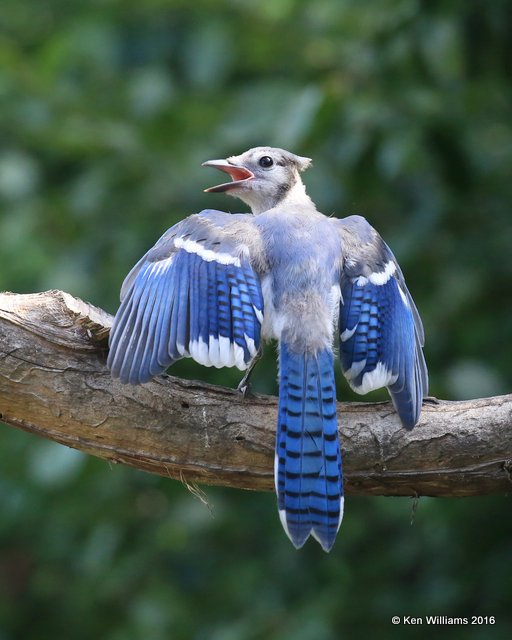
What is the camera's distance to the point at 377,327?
368cm

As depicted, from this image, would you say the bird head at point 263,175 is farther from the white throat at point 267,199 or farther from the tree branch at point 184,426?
the tree branch at point 184,426

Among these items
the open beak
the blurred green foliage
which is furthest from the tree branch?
the open beak

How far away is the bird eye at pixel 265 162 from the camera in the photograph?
4746 mm

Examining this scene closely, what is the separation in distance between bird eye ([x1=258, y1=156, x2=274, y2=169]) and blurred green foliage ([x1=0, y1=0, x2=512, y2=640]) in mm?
131

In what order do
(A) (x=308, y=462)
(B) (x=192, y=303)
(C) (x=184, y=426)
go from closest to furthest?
1. (A) (x=308, y=462)
2. (C) (x=184, y=426)
3. (B) (x=192, y=303)

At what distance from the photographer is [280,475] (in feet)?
10.7

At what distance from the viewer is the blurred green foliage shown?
485 centimetres

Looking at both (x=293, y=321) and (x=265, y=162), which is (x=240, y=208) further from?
(x=293, y=321)

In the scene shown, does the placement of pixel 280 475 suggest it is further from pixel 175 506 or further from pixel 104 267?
pixel 104 267

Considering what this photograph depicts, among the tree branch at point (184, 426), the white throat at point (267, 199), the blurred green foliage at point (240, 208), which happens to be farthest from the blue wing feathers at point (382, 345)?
the white throat at point (267, 199)

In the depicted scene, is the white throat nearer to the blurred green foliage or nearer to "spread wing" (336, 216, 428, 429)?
the blurred green foliage

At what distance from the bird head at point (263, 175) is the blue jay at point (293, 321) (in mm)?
596

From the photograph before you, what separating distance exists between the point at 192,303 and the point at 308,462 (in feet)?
2.28

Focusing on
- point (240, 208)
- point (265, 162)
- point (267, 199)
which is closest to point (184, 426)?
point (267, 199)
